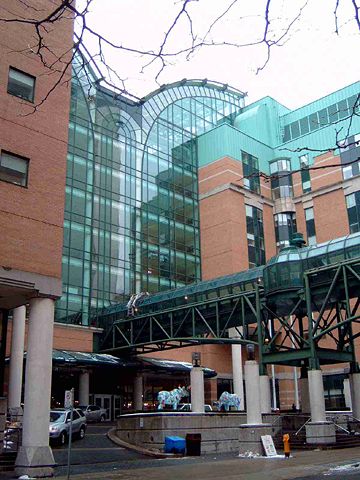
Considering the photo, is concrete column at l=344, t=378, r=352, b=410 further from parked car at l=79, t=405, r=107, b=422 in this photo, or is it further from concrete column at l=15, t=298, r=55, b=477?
concrete column at l=15, t=298, r=55, b=477

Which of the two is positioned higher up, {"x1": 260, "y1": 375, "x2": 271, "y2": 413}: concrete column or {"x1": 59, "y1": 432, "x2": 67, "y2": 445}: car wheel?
{"x1": 260, "y1": 375, "x2": 271, "y2": 413}: concrete column

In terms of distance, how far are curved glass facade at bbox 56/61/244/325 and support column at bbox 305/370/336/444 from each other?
2483cm

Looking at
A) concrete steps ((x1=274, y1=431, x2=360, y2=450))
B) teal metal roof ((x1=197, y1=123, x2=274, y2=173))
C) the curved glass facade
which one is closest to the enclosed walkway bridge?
concrete steps ((x1=274, y1=431, x2=360, y2=450))

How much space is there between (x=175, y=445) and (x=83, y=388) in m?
23.4

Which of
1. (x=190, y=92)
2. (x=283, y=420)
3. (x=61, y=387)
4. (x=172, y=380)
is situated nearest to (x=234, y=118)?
(x=190, y=92)

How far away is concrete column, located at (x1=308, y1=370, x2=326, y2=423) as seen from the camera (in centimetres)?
2878

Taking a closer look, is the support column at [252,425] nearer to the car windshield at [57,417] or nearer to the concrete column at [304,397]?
the car windshield at [57,417]

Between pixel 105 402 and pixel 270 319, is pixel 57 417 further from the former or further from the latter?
pixel 105 402

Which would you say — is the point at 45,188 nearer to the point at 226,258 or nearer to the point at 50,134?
the point at 50,134

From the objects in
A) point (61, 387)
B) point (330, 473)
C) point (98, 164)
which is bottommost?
point (330, 473)

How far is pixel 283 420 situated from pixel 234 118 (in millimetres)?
51272

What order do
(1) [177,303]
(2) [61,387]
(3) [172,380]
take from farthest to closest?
(3) [172,380], (2) [61,387], (1) [177,303]

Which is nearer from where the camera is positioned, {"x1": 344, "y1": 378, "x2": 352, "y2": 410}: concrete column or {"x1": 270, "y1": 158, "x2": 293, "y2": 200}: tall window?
{"x1": 344, "y1": 378, "x2": 352, "y2": 410}: concrete column

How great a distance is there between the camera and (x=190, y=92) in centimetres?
7050
